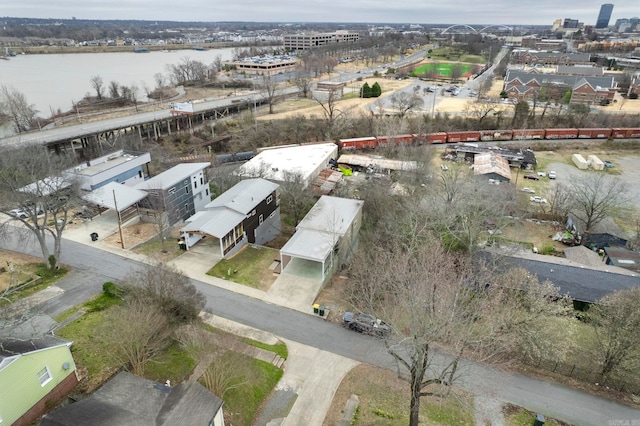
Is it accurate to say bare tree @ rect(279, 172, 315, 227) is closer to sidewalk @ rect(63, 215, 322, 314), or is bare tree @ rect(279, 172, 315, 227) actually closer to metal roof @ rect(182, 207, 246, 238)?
metal roof @ rect(182, 207, 246, 238)

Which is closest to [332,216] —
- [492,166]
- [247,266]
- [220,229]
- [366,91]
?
[247,266]

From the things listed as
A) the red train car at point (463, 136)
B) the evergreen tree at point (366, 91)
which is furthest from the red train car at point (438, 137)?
the evergreen tree at point (366, 91)

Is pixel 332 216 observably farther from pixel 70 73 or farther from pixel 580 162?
pixel 70 73

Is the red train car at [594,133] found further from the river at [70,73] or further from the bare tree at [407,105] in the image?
the river at [70,73]

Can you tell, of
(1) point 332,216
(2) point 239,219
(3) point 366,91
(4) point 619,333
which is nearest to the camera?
(4) point 619,333

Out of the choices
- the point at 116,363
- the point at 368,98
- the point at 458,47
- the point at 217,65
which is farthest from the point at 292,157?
the point at 458,47

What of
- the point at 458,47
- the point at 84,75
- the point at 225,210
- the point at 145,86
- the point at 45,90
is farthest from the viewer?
the point at 458,47

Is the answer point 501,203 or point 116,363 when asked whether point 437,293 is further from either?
point 501,203
